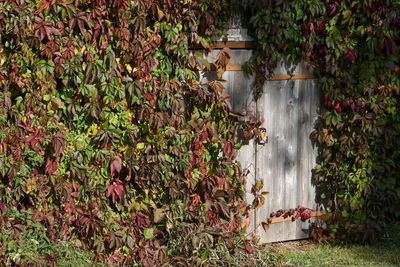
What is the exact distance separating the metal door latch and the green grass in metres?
1.01

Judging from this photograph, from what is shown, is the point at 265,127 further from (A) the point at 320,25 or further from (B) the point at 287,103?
(A) the point at 320,25

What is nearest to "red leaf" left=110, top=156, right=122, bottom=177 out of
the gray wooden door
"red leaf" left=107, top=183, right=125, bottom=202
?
"red leaf" left=107, top=183, right=125, bottom=202

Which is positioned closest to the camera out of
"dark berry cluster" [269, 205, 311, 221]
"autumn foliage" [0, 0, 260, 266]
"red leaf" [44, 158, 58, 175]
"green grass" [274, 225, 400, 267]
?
"autumn foliage" [0, 0, 260, 266]

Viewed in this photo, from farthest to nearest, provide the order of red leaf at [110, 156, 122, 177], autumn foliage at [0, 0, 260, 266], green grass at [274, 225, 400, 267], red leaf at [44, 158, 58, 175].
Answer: green grass at [274, 225, 400, 267]
red leaf at [110, 156, 122, 177]
red leaf at [44, 158, 58, 175]
autumn foliage at [0, 0, 260, 266]

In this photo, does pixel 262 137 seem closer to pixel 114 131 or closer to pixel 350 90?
pixel 350 90

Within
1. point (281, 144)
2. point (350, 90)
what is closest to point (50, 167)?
point (281, 144)

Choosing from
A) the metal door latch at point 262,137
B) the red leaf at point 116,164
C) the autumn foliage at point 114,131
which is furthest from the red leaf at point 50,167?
the metal door latch at point 262,137

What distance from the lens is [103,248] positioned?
16.0 feet

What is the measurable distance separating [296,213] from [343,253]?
600 mm

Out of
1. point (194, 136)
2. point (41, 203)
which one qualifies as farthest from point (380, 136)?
point (41, 203)

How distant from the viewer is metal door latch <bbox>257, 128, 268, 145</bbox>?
18.3ft

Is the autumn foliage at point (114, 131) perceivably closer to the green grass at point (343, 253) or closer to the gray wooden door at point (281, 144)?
the gray wooden door at point (281, 144)

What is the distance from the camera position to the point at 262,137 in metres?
5.62

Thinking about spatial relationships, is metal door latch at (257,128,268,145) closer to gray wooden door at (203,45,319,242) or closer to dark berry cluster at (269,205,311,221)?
gray wooden door at (203,45,319,242)
